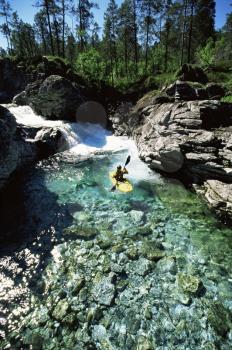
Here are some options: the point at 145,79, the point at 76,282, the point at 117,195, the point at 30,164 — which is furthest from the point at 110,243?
the point at 145,79

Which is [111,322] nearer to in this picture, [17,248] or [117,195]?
[17,248]

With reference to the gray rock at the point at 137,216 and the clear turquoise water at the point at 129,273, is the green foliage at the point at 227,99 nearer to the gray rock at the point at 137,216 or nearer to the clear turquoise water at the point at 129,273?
the clear turquoise water at the point at 129,273

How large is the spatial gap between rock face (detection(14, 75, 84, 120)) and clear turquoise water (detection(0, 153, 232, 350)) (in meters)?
14.7

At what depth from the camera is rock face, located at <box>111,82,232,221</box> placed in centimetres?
1344

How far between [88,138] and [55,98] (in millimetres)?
5867

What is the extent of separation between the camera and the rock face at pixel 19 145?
47.7 feet

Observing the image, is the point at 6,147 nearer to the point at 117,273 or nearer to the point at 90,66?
the point at 117,273

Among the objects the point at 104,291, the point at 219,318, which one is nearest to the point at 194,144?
the point at 219,318

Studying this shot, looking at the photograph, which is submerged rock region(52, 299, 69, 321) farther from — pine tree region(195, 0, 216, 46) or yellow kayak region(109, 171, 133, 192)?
pine tree region(195, 0, 216, 46)

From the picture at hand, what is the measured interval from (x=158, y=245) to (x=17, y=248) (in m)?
6.16

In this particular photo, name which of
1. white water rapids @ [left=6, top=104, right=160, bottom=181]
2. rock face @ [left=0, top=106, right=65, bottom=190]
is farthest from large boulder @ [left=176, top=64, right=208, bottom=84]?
rock face @ [left=0, top=106, right=65, bottom=190]

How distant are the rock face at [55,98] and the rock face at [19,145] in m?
4.91

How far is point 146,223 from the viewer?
1188cm

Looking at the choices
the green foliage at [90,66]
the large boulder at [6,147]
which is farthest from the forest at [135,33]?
the large boulder at [6,147]
